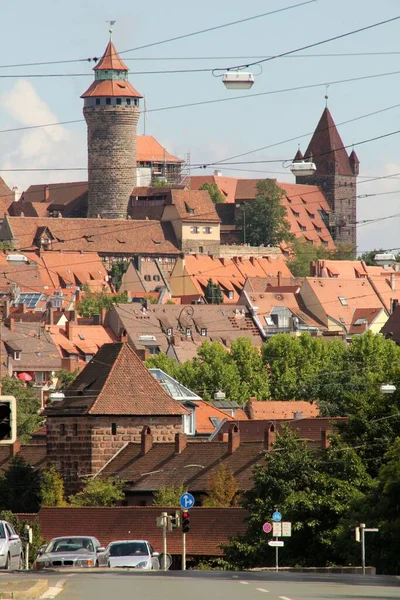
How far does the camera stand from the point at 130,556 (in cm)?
4259

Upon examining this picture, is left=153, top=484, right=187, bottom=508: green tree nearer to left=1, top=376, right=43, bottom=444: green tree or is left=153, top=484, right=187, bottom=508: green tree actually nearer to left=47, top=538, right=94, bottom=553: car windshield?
left=1, top=376, right=43, bottom=444: green tree

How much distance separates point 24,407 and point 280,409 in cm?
1569

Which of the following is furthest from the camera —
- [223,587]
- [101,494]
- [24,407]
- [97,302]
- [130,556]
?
[97,302]

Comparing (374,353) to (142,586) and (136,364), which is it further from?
(142,586)

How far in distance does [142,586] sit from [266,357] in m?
111

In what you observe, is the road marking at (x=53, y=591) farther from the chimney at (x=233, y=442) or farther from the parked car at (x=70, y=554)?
the chimney at (x=233, y=442)

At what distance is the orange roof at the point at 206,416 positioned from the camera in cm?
10669

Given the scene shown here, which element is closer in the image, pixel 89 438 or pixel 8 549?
pixel 8 549

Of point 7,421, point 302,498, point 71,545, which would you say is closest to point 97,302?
point 302,498

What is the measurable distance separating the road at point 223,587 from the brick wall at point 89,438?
50.6m

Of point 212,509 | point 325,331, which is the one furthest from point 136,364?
point 325,331

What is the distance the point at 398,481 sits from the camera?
4906 centimetres

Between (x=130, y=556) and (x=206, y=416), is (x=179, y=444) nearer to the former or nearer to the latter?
(x=206, y=416)

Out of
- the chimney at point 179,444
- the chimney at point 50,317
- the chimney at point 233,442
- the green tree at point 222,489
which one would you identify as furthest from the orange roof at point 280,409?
the chimney at point 50,317
